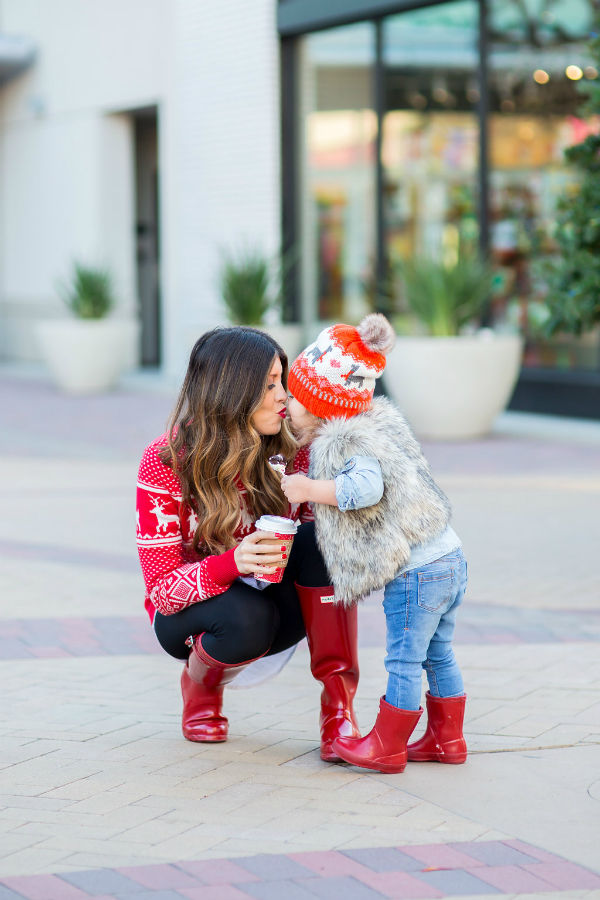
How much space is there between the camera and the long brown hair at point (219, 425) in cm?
341

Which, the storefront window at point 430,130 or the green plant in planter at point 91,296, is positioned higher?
the storefront window at point 430,130

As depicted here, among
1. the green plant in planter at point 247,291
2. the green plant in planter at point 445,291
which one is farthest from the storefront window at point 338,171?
the green plant in planter at point 445,291

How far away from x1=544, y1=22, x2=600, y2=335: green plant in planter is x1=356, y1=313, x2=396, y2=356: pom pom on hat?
252 centimetres

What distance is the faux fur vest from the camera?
321 cm

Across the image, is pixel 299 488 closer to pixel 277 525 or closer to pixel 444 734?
pixel 277 525

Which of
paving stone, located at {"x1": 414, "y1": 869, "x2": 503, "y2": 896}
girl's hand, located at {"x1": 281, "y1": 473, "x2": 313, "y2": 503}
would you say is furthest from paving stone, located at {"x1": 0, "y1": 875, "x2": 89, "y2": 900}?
girl's hand, located at {"x1": 281, "y1": 473, "x2": 313, "y2": 503}

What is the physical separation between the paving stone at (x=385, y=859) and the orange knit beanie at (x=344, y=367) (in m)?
1.10

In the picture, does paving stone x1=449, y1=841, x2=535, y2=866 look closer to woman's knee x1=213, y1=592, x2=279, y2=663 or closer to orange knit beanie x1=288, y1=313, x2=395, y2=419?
woman's knee x1=213, y1=592, x2=279, y2=663

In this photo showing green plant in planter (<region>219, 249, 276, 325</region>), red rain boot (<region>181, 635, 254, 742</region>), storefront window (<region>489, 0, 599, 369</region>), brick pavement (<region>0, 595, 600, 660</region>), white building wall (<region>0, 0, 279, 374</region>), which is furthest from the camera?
white building wall (<region>0, 0, 279, 374</region>)

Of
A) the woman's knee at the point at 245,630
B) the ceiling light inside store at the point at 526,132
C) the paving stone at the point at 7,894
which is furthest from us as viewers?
the ceiling light inside store at the point at 526,132

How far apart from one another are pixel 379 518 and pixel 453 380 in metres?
6.88

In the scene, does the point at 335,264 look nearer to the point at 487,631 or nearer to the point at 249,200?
the point at 249,200

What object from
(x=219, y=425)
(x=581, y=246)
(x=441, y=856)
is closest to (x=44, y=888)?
(x=441, y=856)

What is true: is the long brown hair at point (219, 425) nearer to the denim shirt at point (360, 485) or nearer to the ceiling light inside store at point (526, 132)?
the denim shirt at point (360, 485)
